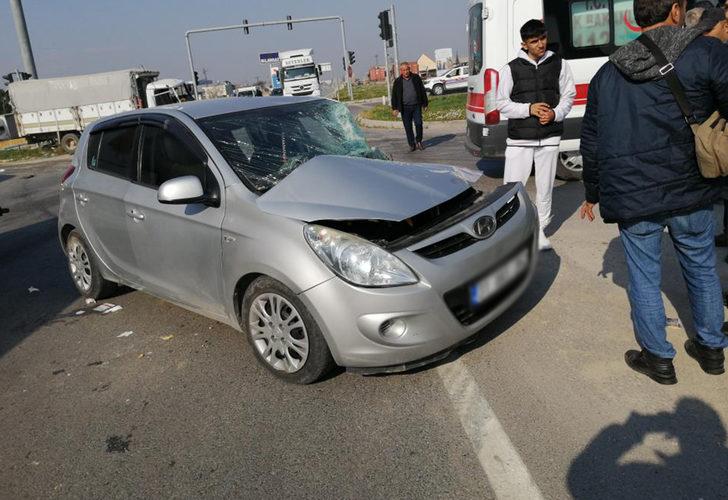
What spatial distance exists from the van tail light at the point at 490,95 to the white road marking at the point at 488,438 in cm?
461

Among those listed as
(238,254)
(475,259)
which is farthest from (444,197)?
(238,254)

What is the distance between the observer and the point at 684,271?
295 centimetres

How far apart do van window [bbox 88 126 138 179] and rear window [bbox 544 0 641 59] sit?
16.6ft

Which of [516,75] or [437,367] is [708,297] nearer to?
[437,367]

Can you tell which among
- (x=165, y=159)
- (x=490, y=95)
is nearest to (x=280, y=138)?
(x=165, y=159)

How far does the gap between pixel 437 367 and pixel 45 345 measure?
2.96 meters

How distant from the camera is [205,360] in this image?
381 cm

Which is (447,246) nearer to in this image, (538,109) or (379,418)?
(379,418)

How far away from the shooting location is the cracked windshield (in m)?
3.71

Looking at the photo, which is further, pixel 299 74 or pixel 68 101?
pixel 299 74

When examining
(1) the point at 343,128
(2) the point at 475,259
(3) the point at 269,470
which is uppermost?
(1) the point at 343,128

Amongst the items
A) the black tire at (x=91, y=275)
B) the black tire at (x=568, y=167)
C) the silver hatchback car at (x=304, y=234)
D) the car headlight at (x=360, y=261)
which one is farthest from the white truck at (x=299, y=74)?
the car headlight at (x=360, y=261)

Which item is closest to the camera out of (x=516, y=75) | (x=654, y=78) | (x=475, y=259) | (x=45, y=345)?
(x=654, y=78)

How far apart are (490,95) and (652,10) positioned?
4.66 m
